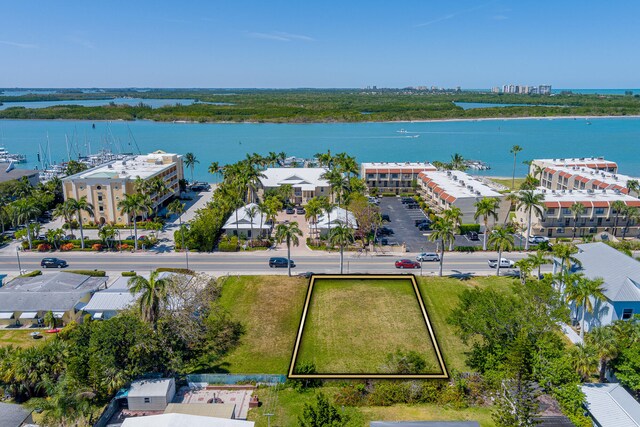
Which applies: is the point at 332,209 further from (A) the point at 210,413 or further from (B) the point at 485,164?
(B) the point at 485,164

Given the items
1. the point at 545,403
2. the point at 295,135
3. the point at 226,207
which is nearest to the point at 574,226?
the point at 545,403

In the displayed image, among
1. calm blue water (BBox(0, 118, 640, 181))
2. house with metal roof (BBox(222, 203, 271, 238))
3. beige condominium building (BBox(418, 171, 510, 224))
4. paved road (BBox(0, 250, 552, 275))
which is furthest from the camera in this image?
calm blue water (BBox(0, 118, 640, 181))

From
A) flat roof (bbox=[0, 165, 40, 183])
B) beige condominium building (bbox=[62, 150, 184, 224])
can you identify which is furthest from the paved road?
flat roof (bbox=[0, 165, 40, 183])

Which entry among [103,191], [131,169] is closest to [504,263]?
[103,191]

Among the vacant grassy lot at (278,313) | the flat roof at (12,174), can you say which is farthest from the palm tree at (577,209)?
the flat roof at (12,174)

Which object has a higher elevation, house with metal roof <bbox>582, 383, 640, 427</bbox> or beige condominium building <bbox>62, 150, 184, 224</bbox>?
beige condominium building <bbox>62, 150, 184, 224</bbox>

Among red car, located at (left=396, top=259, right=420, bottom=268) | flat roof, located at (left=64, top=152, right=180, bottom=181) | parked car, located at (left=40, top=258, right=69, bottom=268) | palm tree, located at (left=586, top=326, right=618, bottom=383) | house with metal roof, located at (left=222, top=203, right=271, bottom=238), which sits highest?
flat roof, located at (left=64, top=152, right=180, bottom=181)

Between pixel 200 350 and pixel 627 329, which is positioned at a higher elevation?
pixel 627 329

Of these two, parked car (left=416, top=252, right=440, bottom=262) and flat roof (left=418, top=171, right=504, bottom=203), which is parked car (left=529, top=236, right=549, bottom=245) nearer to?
flat roof (left=418, top=171, right=504, bottom=203)
